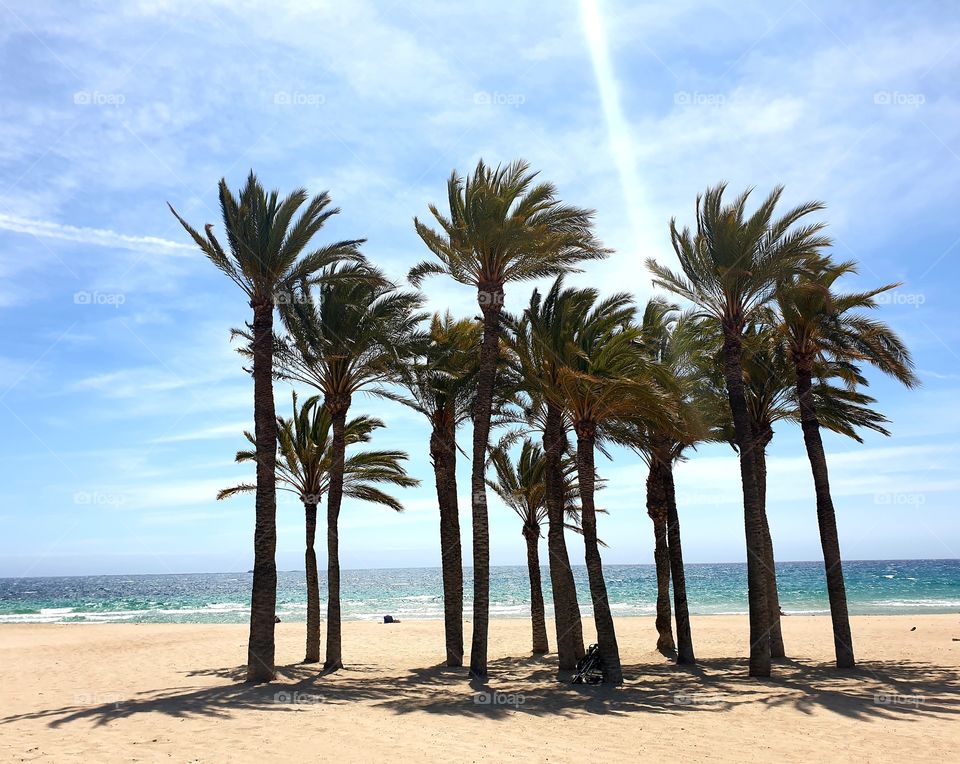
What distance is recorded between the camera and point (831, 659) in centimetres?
2100

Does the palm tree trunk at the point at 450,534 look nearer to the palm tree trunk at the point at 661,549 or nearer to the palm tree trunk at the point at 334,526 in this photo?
the palm tree trunk at the point at 334,526

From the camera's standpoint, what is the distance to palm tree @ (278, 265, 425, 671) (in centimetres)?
→ 1955

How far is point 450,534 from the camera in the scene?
2089cm

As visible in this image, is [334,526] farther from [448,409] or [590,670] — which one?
[590,670]

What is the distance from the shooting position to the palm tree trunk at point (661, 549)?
22.5 m

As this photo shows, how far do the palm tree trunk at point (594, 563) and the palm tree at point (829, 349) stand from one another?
6.05m

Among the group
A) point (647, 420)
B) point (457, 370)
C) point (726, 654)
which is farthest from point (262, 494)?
point (726, 654)
